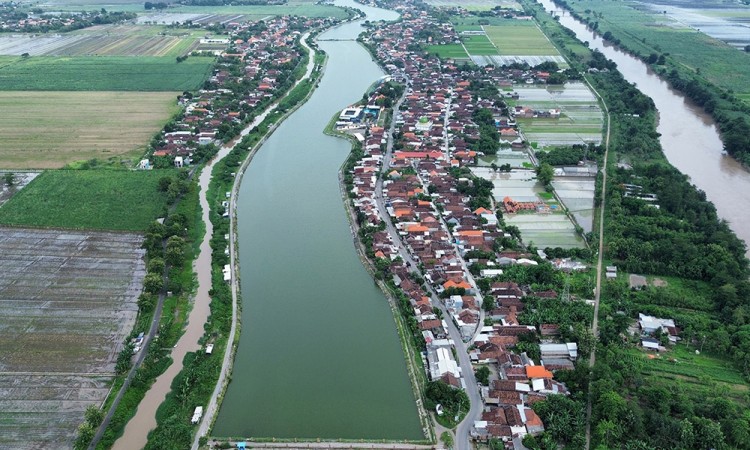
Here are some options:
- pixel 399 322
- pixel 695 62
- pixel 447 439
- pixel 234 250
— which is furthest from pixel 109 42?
pixel 695 62

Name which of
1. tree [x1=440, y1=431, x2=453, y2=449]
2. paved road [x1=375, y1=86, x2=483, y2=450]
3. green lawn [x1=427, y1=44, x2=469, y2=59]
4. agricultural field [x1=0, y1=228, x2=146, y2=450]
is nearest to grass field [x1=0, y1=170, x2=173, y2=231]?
agricultural field [x1=0, y1=228, x2=146, y2=450]

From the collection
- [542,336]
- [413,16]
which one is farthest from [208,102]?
[413,16]

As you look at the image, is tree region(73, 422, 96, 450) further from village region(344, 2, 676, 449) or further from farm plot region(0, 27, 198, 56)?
farm plot region(0, 27, 198, 56)

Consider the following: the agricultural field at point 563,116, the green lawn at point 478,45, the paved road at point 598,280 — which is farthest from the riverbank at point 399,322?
the green lawn at point 478,45

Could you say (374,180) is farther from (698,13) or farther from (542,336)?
(698,13)

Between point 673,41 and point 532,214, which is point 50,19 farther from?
point 673,41
